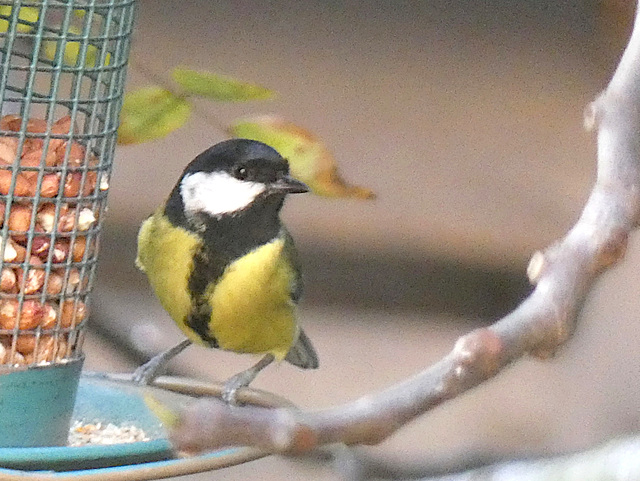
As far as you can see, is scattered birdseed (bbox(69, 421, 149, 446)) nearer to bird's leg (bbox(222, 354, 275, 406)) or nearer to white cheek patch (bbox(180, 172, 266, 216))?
bird's leg (bbox(222, 354, 275, 406))

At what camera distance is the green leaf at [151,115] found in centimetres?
83

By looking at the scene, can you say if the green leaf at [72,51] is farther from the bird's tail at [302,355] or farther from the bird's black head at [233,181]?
the bird's tail at [302,355]

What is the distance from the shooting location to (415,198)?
1635 millimetres

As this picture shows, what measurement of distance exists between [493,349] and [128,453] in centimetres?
56

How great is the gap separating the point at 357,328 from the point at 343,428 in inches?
61.7

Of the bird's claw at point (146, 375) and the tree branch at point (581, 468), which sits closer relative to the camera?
the tree branch at point (581, 468)

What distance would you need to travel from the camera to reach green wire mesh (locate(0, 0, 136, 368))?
945 mm

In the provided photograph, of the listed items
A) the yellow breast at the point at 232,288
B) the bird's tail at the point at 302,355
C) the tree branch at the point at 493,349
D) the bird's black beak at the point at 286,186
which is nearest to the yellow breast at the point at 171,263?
the yellow breast at the point at 232,288

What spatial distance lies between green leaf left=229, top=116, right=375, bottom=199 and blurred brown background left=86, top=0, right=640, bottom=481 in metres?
0.65

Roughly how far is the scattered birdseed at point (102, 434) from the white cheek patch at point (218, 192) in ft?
0.91

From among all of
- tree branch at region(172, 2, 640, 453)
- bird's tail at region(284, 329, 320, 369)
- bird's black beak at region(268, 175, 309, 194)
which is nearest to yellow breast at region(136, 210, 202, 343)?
bird's black beak at region(268, 175, 309, 194)

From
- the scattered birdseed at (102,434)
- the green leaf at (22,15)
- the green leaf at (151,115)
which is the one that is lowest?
the scattered birdseed at (102,434)

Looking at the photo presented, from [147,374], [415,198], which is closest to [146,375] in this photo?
[147,374]

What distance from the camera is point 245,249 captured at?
3.90ft
